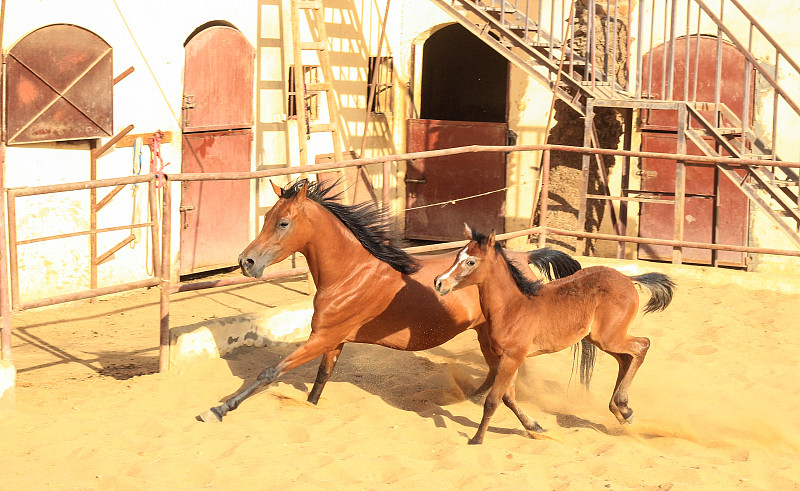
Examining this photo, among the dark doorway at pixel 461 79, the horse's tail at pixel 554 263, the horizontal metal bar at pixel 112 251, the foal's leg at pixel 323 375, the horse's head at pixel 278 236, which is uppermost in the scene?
the dark doorway at pixel 461 79

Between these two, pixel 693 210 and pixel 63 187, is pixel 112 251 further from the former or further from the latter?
pixel 693 210

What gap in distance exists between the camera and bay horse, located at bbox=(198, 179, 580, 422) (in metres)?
5.86

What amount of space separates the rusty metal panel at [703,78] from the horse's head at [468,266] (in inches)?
265

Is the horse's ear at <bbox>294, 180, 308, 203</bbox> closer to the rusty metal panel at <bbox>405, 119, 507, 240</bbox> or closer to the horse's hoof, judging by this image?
the horse's hoof

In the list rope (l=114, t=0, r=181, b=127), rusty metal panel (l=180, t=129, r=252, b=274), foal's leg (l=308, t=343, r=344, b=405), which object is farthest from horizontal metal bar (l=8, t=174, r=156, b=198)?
rusty metal panel (l=180, t=129, r=252, b=274)

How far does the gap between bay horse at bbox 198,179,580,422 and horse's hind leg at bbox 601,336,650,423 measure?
78cm

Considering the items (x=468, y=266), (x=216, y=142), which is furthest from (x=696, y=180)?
(x=468, y=266)

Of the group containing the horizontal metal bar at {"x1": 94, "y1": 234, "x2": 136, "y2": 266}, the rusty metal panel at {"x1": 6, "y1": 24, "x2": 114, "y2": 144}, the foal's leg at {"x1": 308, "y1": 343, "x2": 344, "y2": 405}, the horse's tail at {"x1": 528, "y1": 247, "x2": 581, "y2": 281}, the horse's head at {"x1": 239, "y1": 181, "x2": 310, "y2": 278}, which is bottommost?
the foal's leg at {"x1": 308, "y1": 343, "x2": 344, "y2": 405}

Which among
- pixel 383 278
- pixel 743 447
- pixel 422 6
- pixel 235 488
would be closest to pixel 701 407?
pixel 743 447

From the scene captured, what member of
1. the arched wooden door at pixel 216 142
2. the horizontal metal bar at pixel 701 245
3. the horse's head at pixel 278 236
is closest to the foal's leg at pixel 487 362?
the horse's head at pixel 278 236

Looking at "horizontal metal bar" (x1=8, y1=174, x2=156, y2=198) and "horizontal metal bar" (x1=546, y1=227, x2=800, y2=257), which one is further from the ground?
"horizontal metal bar" (x1=8, y1=174, x2=156, y2=198)

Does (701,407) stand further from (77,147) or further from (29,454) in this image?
(77,147)

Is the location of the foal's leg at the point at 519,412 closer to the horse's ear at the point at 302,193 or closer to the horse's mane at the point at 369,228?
the horse's mane at the point at 369,228

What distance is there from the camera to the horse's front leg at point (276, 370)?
579 centimetres
